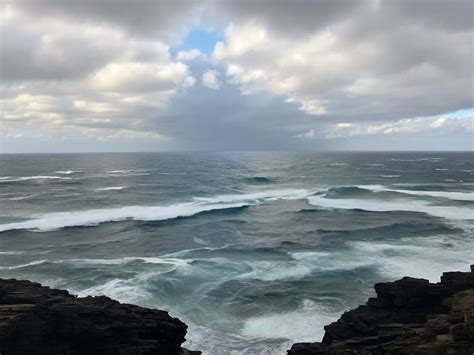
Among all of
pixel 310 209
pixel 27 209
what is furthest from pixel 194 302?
pixel 27 209

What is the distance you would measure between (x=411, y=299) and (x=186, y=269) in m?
17.7

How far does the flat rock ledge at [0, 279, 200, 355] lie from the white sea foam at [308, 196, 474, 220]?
43.4m

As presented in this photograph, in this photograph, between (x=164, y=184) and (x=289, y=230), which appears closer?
(x=289, y=230)

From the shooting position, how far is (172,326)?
1805 cm

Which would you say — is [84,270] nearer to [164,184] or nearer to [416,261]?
[416,261]

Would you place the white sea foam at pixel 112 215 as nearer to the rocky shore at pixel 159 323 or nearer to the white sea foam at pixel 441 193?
the white sea foam at pixel 441 193

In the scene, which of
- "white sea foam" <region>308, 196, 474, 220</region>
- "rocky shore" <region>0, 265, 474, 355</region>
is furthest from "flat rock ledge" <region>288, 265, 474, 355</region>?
"white sea foam" <region>308, 196, 474, 220</region>

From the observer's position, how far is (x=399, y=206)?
6044 cm

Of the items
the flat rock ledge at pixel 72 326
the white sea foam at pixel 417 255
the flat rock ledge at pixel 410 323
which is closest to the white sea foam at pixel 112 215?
the white sea foam at pixel 417 255

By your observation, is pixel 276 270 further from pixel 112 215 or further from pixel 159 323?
pixel 112 215

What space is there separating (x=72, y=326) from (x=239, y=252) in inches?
868

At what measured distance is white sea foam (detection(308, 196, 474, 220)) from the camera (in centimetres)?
5275

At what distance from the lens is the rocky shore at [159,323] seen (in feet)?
50.2

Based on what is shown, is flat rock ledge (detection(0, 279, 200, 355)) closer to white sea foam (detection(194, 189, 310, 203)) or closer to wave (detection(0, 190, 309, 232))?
wave (detection(0, 190, 309, 232))
